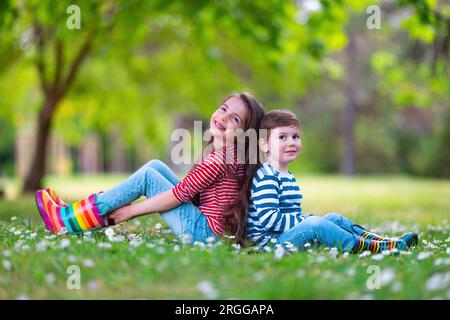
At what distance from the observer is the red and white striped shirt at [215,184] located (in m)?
4.28

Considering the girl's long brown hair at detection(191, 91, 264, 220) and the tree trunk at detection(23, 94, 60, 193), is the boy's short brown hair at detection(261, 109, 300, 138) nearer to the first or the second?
the girl's long brown hair at detection(191, 91, 264, 220)

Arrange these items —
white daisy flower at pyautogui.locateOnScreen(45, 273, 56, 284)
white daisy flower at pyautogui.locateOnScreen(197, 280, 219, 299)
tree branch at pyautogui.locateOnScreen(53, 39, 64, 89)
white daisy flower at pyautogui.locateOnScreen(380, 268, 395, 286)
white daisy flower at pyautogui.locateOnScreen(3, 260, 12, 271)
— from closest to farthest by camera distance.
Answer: white daisy flower at pyautogui.locateOnScreen(197, 280, 219, 299) → white daisy flower at pyautogui.locateOnScreen(380, 268, 395, 286) → white daisy flower at pyautogui.locateOnScreen(45, 273, 56, 284) → white daisy flower at pyautogui.locateOnScreen(3, 260, 12, 271) → tree branch at pyautogui.locateOnScreen(53, 39, 64, 89)

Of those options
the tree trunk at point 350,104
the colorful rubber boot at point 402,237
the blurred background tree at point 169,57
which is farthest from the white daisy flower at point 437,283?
the tree trunk at point 350,104

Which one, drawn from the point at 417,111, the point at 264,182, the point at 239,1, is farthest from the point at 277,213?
the point at 417,111

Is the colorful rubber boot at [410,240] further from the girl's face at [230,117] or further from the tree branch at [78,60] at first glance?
the tree branch at [78,60]

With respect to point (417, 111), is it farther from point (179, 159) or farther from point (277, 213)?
point (277, 213)

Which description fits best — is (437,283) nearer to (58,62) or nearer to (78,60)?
(78,60)

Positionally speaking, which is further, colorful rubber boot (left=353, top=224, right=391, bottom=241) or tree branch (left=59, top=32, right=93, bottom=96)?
tree branch (left=59, top=32, right=93, bottom=96)

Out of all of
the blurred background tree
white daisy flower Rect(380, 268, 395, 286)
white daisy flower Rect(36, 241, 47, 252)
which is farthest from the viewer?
the blurred background tree

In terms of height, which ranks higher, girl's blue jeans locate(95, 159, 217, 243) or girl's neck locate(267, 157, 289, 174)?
girl's neck locate(267, 157, 289, 174)

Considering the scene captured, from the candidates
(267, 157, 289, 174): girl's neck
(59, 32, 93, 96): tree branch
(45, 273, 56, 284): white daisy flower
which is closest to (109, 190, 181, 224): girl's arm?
(267, 157, 289, 174): girl's neck

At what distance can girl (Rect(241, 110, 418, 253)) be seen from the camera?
4.18 m

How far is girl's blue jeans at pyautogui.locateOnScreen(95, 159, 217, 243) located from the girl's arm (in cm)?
6

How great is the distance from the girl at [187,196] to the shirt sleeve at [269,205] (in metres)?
0.22
